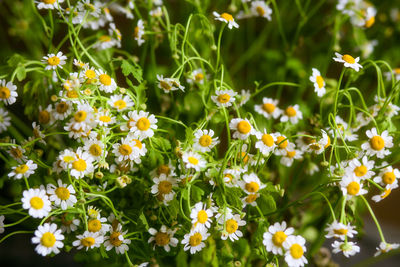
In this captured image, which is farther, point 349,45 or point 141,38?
point 349,45

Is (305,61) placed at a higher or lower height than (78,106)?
lower

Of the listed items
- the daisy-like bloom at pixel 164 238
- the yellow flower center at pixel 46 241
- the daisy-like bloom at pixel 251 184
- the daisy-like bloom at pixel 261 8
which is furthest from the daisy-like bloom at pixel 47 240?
the daisy-like bloom at pixel 261 8

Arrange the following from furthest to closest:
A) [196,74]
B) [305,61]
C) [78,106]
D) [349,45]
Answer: [305,61] → [349,45] → [196,74] → [78,106]

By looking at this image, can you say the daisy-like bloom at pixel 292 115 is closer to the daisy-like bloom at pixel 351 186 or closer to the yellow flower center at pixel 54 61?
the daisy-like bloom at pixel 351 186

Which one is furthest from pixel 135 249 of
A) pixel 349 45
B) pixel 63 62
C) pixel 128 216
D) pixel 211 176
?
Answer: pixel 349 45

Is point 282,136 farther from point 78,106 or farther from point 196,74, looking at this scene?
point 78,106

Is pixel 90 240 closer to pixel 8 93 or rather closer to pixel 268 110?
pixel 8 93

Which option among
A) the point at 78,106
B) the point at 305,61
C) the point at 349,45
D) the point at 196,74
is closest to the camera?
the point at 78,106
